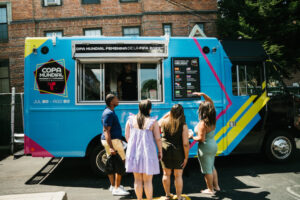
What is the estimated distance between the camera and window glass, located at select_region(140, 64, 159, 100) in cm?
521

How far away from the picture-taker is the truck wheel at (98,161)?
16.4 feet

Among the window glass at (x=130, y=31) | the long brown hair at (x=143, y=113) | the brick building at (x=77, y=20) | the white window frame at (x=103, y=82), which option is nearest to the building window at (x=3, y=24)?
the brick building at (x=77, y=20)

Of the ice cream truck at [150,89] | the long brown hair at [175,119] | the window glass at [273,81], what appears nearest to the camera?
the long brown hair at [175,119]

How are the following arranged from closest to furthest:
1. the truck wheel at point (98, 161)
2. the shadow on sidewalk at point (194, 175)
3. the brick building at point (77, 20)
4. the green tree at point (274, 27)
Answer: the shadow on sidewalk at point (194, 175) → the truck wheel at point (98, 161) → the green tree at point (274, 27) → the brick building at point (77, 20)

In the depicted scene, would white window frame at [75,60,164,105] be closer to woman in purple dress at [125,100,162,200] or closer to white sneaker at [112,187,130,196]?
woman in purple dress at [125,100,162,200]

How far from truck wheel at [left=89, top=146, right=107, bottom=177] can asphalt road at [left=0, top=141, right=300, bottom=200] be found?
22 cm

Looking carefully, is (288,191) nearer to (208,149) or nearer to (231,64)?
(208,149)

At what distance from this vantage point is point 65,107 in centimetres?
490

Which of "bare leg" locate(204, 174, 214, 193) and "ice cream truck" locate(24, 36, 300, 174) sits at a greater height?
"ice cream truck" locate(24, 36, 300, 174)

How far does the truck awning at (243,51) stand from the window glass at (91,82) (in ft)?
10.4

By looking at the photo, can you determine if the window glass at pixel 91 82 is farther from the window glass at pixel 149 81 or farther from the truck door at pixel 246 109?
the truck door at pixel 246 109

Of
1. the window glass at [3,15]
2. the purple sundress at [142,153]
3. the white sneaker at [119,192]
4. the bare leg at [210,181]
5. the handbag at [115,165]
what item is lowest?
the white sneaker at [119,192]

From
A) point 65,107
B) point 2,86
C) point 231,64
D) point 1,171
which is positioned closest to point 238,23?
point 231,64

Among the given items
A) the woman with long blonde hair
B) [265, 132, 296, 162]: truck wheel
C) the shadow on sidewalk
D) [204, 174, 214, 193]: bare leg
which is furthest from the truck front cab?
the woman with long blonde hair
